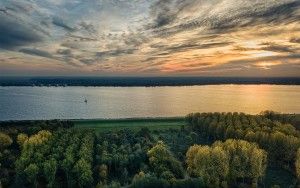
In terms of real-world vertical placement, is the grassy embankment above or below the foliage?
below

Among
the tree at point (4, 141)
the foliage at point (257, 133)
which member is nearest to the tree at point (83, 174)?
the tree at point (4, 141)

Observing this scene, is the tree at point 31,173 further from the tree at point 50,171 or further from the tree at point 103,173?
the tree at point 103,173

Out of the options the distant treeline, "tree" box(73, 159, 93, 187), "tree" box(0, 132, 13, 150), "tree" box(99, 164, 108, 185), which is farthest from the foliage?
"tree" box(0, 132, 13, 150)

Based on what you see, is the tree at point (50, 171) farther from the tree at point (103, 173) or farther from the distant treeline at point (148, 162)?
the tree at point (103, 173)

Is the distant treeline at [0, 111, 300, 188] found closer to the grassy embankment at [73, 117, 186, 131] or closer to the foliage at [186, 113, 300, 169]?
the foliage at [186, 113, 300, 169]

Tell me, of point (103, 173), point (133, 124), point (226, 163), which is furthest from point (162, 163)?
point (133, 124)

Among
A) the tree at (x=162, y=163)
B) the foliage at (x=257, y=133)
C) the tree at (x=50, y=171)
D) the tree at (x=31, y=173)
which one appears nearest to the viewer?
the tree at (x=31, y=173)

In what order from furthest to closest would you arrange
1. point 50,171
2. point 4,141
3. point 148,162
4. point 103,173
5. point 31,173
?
point 4,141 < point 148,162 < point 103,173 < point 50,171 < point 31,173

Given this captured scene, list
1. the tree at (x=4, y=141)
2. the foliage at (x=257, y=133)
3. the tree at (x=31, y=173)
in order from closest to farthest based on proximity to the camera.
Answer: the tree at (x=31, y=173) → the foliage at (x=257, y=133) → the tree at (x=4, y=141)

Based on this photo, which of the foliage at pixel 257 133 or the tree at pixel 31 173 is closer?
the tree at pixel 31 173

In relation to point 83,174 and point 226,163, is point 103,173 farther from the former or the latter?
point 226,163

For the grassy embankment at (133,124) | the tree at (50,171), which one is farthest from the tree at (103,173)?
the grassy embankment at (133,124)

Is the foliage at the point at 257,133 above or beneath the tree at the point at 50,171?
above
